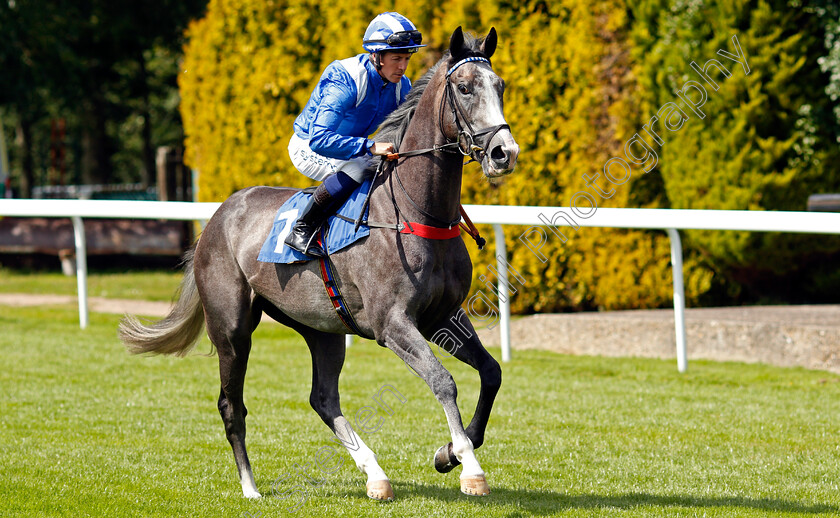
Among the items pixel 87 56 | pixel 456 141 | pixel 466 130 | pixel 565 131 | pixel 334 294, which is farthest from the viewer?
pixel 87 56

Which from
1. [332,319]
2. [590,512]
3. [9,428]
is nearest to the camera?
[590,512]

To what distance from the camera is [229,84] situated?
505 inches

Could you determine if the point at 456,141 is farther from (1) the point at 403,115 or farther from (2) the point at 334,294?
(2) the point at 334,294

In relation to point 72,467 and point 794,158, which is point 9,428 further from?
point 794,158

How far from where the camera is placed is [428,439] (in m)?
5.85

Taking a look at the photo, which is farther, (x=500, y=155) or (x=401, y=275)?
(x=401, y=275)

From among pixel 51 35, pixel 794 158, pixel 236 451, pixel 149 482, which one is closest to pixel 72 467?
pixel 149 482

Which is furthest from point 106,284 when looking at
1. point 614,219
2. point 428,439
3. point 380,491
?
point 380,491

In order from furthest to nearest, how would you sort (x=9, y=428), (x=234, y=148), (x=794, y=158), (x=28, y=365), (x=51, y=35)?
1. (x=51, y=35)
2. (x=234, y=148)
3. (x=794, y=158)
4. (x=28, y=365)
5. (x=9, y=428)

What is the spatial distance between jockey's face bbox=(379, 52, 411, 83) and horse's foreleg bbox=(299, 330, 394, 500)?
4.46 feet

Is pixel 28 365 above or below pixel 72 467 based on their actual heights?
below

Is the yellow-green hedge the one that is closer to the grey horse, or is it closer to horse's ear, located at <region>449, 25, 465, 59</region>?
the grey horse

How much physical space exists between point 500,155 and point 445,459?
1.30 meters

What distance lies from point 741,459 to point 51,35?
51.4 feet
